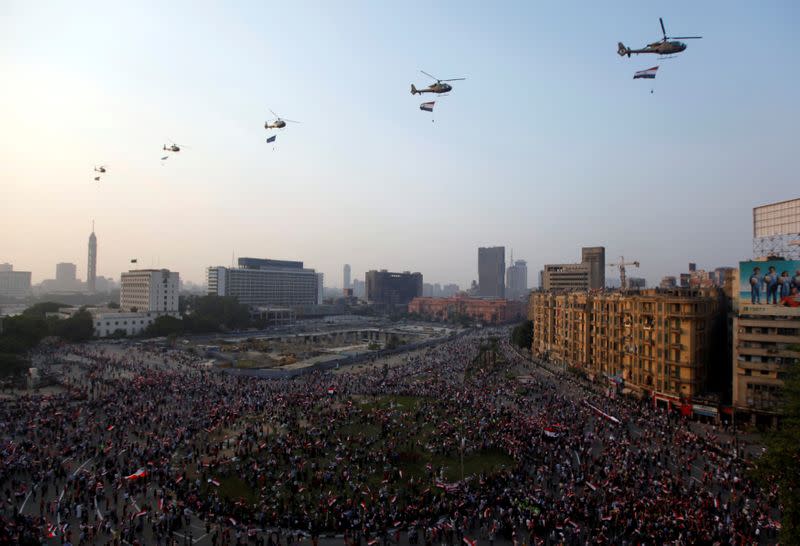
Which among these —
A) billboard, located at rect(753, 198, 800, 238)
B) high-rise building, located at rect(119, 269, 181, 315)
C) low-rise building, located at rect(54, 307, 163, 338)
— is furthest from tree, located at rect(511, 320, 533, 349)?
high-rise building, located at rect(119, 269, 181, 315)

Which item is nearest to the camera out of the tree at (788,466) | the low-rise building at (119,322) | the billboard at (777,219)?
the tree at (788,466)

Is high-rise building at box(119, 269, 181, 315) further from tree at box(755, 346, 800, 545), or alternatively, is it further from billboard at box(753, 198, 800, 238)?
tree at box(755, 346, 800, 545)

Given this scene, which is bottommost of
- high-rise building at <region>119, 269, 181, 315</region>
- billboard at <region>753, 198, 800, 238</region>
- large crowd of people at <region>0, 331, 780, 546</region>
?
large crowd of people at <region>0, 331, 780, 546</region>

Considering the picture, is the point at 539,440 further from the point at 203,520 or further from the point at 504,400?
the point at 203,520

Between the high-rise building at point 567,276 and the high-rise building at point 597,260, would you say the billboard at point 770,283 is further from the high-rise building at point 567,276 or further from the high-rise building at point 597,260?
the high-rise building at point 597,260

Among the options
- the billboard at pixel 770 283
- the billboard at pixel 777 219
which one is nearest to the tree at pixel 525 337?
the billboard at pixel 777 219

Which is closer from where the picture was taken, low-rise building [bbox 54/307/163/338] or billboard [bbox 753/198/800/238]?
billboard [bbox 753/198/800/238]
